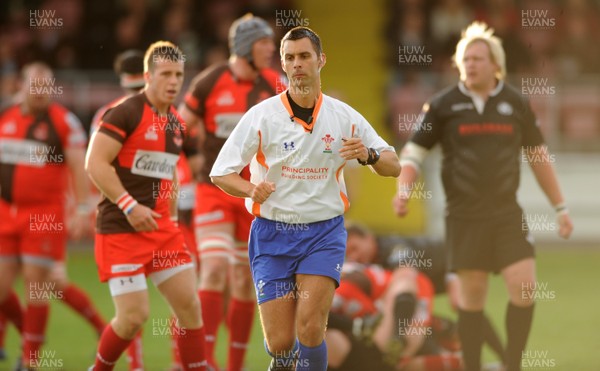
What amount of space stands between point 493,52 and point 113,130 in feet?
9.38

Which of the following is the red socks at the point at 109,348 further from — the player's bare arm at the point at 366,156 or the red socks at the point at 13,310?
the red socks at the point at 13,310

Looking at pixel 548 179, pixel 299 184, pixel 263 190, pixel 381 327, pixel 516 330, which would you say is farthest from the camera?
pixel 381 327

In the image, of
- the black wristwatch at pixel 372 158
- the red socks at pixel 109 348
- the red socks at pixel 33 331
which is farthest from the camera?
the red socks at pixel 33 331

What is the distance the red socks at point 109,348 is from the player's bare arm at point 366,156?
2.03 m

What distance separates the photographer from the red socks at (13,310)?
9.96 m

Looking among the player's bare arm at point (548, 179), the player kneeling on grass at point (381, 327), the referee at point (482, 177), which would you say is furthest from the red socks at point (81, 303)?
the player's bare arm at point (548, 179)

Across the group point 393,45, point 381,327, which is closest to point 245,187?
point 381,327

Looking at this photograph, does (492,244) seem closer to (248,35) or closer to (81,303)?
(248,35)

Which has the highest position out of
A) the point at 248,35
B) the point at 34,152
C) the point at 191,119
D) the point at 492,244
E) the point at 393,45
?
the point at 393,45

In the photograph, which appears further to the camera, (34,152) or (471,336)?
(34,152)

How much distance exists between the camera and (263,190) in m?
6.37

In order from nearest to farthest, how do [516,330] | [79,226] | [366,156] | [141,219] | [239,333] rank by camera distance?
[366,156] → [141,219] → [516,330] → [239,333] → [79,226]

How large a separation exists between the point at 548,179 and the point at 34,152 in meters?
4.51

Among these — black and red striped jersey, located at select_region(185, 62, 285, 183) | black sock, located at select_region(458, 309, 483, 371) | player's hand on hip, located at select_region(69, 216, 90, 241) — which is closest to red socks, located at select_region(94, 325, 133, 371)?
black and red striped jersey, located at select_region(185, 62, 285, 183)
